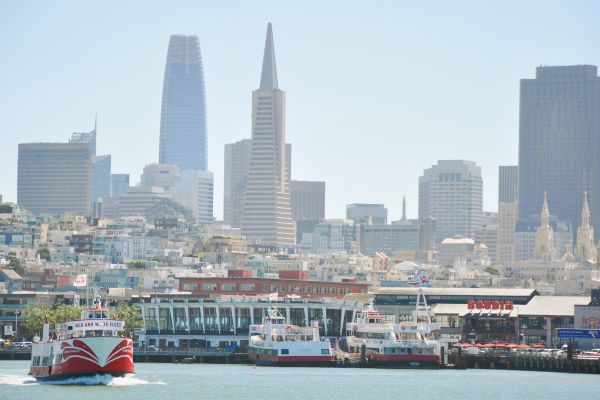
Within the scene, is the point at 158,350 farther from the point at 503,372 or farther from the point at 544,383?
the point at 544,383

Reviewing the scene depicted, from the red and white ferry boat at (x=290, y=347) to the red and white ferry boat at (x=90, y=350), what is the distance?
3004 centimetres

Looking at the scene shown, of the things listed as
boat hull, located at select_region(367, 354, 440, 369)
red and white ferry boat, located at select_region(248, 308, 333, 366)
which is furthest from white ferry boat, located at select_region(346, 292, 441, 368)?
red and white ferry boat, located at select_region(248, 308, 333, 366)

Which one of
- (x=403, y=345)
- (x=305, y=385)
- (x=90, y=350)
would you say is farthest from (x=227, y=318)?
(x=90, y=350)

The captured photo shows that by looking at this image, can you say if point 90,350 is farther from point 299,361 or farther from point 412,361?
point 412,361

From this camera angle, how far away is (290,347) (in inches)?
6565

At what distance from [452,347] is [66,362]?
2201 inches

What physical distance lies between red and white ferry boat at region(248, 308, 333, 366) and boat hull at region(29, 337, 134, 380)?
100 feet

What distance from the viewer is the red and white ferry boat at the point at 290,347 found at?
166750 mm

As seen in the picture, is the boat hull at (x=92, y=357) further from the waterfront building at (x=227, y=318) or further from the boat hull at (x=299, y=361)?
the waterfront building at (x=227, y=318)

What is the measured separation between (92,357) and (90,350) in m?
0.75

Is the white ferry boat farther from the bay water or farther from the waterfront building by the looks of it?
the waterfront building

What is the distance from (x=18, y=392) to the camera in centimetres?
13438

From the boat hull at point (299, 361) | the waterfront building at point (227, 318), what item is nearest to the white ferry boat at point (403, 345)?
the boat hull at point (299, 361)

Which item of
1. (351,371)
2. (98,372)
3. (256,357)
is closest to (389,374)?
(351,371)
